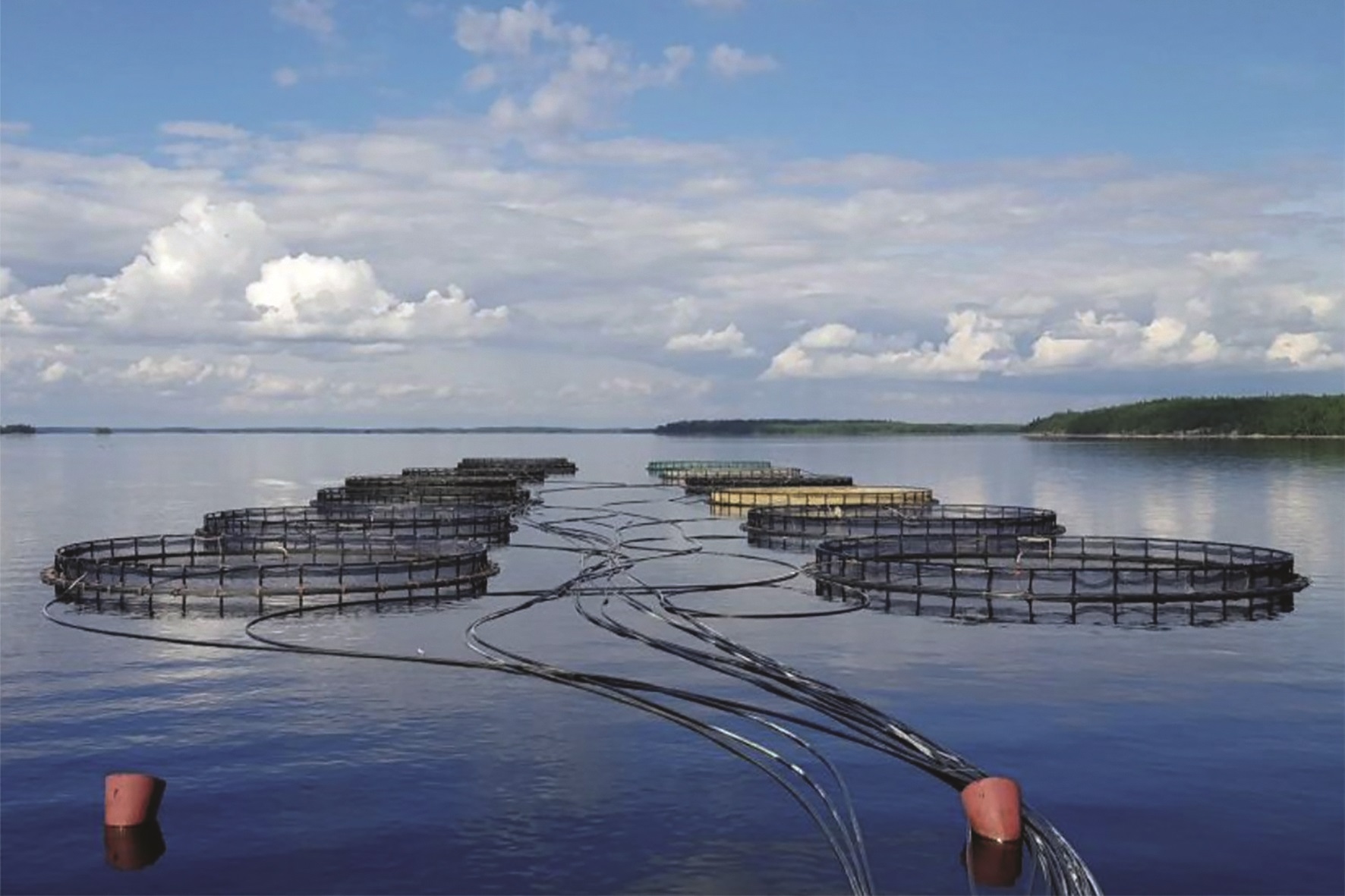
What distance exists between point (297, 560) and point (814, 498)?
54.3m

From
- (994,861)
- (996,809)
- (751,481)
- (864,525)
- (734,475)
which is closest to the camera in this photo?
(994,861)

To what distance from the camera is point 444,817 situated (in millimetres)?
31266

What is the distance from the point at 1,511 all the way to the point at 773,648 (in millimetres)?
124945

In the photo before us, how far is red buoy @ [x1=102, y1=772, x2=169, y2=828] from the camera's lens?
2953 cm

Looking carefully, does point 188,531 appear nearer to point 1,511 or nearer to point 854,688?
point 1,511

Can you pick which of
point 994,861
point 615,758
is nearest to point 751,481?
point 615,758

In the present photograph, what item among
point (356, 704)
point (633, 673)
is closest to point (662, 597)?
point (633, 673)

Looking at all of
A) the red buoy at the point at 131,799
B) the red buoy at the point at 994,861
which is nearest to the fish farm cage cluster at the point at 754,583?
the red buoy at the point at 994,861

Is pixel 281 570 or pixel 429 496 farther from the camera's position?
pixel 429 496

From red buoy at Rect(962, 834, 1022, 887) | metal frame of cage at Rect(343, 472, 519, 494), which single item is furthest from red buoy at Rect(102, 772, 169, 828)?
metal frame of cage at Rect(343, 472, 519, 494)

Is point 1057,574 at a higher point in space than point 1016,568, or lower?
lower

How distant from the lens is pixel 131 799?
29594 mm

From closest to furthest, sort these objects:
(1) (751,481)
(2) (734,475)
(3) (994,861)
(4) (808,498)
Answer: (3) (994,861)
(4) (808,498)
(1) (751,481)
(2) (734,475)

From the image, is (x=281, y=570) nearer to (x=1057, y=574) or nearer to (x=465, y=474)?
(x=1057, y=574)
